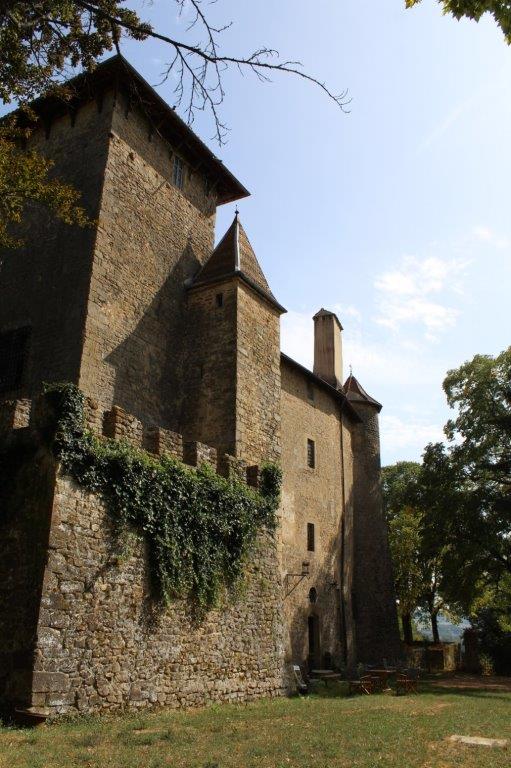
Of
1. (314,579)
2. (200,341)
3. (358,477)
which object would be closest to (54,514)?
(200,341)

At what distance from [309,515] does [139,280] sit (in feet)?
33.5

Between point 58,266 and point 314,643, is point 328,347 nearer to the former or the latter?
point 314,643

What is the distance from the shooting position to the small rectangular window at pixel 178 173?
1994 centimetres

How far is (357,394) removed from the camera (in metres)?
28.8

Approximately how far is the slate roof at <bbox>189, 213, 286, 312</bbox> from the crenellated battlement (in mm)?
6531

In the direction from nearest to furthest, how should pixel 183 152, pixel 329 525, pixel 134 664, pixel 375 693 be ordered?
pixel 134 664, pixel 375 693, pixel 183 152, pixel 329 525

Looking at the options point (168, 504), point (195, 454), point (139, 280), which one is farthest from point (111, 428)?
point (139, 280)

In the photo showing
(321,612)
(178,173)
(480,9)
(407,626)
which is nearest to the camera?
(480,9)

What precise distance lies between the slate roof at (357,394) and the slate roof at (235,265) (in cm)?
1080

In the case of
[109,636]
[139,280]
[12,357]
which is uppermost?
[139,280]

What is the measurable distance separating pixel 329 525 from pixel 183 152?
14311 millimetres

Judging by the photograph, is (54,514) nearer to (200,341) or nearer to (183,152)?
(200,341)

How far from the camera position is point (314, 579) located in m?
21.1

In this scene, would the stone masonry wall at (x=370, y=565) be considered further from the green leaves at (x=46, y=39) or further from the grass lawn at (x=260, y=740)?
the green leaves at (x=46, y=39)
